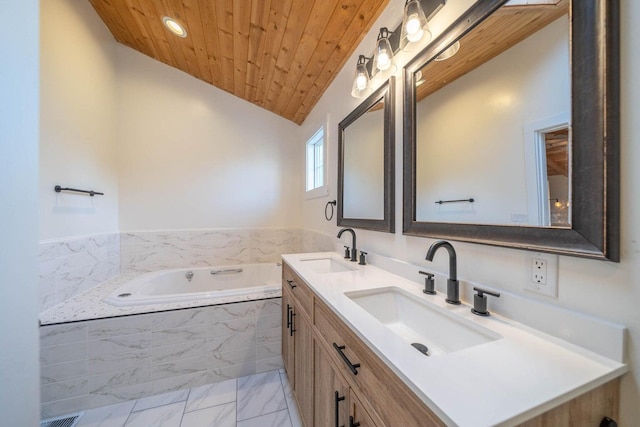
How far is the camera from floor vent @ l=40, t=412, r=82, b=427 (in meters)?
1.33

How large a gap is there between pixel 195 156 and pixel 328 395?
2.73 metres

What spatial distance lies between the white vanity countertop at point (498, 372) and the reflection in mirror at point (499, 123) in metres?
0.32

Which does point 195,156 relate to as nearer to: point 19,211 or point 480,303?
point 19,211

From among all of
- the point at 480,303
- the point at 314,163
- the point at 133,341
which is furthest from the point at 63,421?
the point at 314,163

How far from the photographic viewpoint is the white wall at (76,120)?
1573mm

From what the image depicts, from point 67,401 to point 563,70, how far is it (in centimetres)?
275

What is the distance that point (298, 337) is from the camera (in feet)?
4.32

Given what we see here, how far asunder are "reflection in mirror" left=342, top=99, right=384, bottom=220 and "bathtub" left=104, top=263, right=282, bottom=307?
1.02 m

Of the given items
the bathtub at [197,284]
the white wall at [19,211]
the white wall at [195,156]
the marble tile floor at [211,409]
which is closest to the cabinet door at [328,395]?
the marble tile floor at [211,409]

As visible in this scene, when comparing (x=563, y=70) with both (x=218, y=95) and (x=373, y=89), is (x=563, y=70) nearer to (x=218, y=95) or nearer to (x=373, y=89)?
(x=373, y=89)

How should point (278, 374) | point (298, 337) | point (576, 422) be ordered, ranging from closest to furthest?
1. point (576, 422)
2. point (298, 337)
3. point (278, 374)

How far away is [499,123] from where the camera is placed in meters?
0.79

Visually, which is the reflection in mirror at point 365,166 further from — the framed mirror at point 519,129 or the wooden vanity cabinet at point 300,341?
the wooden vanity cabinet at point 300,341

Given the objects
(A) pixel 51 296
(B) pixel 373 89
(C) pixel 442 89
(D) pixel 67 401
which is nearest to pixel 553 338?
(C) pixel 442 89
